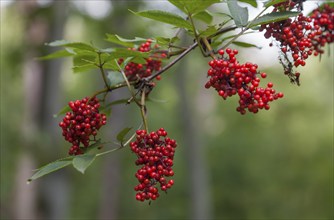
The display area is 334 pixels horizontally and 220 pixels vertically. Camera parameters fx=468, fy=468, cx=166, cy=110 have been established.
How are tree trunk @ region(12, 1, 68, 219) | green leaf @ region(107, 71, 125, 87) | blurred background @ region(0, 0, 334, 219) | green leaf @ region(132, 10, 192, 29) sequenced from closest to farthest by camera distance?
green leaf @ region(132, 10, 192, 29)
green leaf @ region(107, 71, 125, 87)
tree trunk @ region(12, 1, 68, 219)
blurred background @ region(0, 0, 334, 219)

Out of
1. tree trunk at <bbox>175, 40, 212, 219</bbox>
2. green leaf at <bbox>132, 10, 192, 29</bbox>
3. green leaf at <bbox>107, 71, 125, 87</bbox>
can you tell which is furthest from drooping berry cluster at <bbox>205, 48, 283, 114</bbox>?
tree trunk at <bbox>175, 40, 212, 219</bbox>

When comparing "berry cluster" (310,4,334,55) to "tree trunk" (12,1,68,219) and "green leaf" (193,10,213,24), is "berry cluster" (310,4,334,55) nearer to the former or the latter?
"green leaf" (193,10,213,24)

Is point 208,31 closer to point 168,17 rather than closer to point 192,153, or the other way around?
point 168,17

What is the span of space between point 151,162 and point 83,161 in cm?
24

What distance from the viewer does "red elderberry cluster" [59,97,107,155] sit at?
5.98 feet

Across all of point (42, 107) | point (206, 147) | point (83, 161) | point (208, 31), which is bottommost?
point (206, 147)

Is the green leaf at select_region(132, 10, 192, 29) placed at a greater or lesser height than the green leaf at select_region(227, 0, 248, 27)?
greater

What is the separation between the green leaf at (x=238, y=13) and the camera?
1793 millimetres

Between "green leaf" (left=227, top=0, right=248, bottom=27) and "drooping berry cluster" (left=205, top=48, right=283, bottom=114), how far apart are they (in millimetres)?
183

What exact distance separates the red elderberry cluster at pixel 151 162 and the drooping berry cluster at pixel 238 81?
0.30 metres

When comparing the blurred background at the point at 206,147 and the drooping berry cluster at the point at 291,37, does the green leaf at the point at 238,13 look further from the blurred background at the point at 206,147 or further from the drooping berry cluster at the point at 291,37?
the blurred background at the point at 206,147

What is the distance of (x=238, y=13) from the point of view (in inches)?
72.3

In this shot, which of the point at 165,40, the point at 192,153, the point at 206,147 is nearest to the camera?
the point at 165,40

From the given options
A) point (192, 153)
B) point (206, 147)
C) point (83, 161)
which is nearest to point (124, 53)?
point (83, 161)
